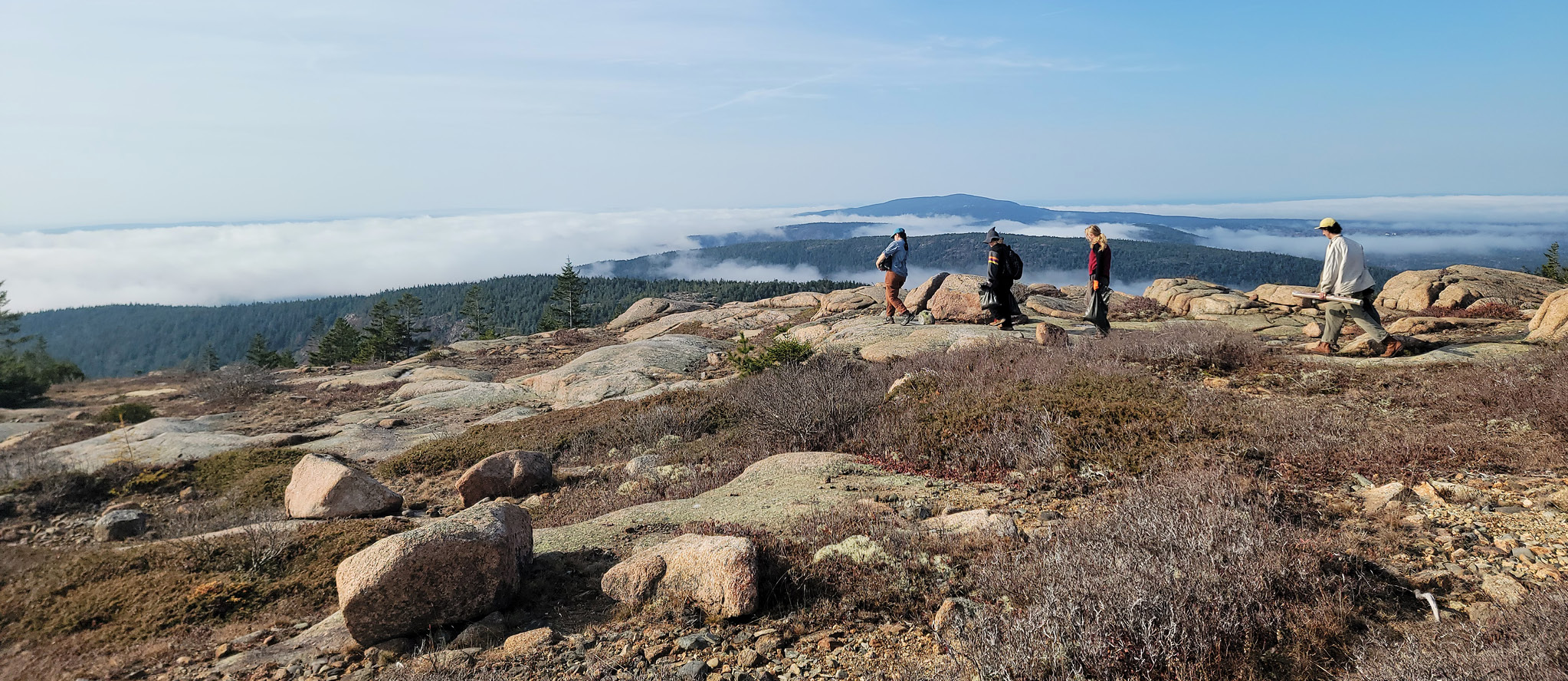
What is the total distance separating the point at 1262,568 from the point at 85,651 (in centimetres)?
770

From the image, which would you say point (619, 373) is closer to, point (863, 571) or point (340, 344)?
point (863, 571)

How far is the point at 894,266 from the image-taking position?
61.0 ft

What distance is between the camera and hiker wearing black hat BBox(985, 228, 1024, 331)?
15308 mm

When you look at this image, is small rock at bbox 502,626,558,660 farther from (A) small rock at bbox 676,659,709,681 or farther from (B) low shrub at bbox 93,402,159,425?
(B) low shrub at bbox 93,402,159,425

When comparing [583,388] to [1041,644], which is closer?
[1041,644]

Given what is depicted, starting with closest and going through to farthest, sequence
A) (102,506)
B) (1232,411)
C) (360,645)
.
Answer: (360,645) < (1232,411) < (102,506)

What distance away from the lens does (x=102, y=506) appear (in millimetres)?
10383

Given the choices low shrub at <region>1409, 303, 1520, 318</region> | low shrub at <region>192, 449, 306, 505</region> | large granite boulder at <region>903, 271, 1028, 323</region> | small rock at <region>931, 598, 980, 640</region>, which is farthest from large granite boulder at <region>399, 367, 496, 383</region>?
low shrub at <region>1409, 303, 1520, 318</region>

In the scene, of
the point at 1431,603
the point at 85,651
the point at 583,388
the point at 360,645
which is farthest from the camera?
the point at 583,388

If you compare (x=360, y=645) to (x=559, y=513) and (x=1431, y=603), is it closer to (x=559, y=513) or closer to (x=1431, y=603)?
(x=559, y=513)

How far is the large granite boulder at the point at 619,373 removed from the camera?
723 inches

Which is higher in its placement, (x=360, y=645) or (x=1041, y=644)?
(x=1041, y=644)

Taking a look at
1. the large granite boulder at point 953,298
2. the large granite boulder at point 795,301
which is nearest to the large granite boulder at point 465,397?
the large granite boulder at point 953,298

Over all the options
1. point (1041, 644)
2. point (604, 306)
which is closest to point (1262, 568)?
point (1041, 644)
